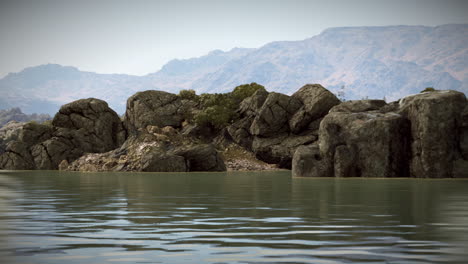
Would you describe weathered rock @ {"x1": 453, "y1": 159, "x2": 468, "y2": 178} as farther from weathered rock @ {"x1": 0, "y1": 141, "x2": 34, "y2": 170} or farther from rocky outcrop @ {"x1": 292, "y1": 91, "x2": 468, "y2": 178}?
weathered rock @ {"x1": 0, "y1": 141, "x2": 34, "y2": 170}

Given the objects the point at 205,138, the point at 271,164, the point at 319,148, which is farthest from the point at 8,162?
the point at 319,148

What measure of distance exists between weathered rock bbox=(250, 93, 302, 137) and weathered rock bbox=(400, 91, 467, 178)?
1190 inches

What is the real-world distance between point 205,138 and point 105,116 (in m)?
13.5

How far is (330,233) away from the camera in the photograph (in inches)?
435

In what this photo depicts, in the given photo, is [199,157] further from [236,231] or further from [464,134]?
[236,231]

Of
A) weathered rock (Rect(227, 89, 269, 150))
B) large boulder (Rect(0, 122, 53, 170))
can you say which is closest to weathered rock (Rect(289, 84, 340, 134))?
weathered rock (Rect(227, 89, 269, 150))

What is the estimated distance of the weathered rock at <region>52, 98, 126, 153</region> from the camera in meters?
73.7

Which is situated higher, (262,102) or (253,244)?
(262,102)

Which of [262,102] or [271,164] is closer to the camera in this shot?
[271,164]

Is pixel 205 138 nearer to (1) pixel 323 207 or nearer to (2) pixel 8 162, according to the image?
(2) pixel 8 162

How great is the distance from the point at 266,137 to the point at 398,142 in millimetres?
30315

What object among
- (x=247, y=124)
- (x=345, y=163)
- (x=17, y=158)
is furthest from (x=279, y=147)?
(x=17, y=158)

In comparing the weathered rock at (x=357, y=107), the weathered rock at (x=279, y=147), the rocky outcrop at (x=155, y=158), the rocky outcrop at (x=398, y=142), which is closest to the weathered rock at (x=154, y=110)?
the rocky outcrop at (x=155, y=158)

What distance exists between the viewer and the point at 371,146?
39406mm
